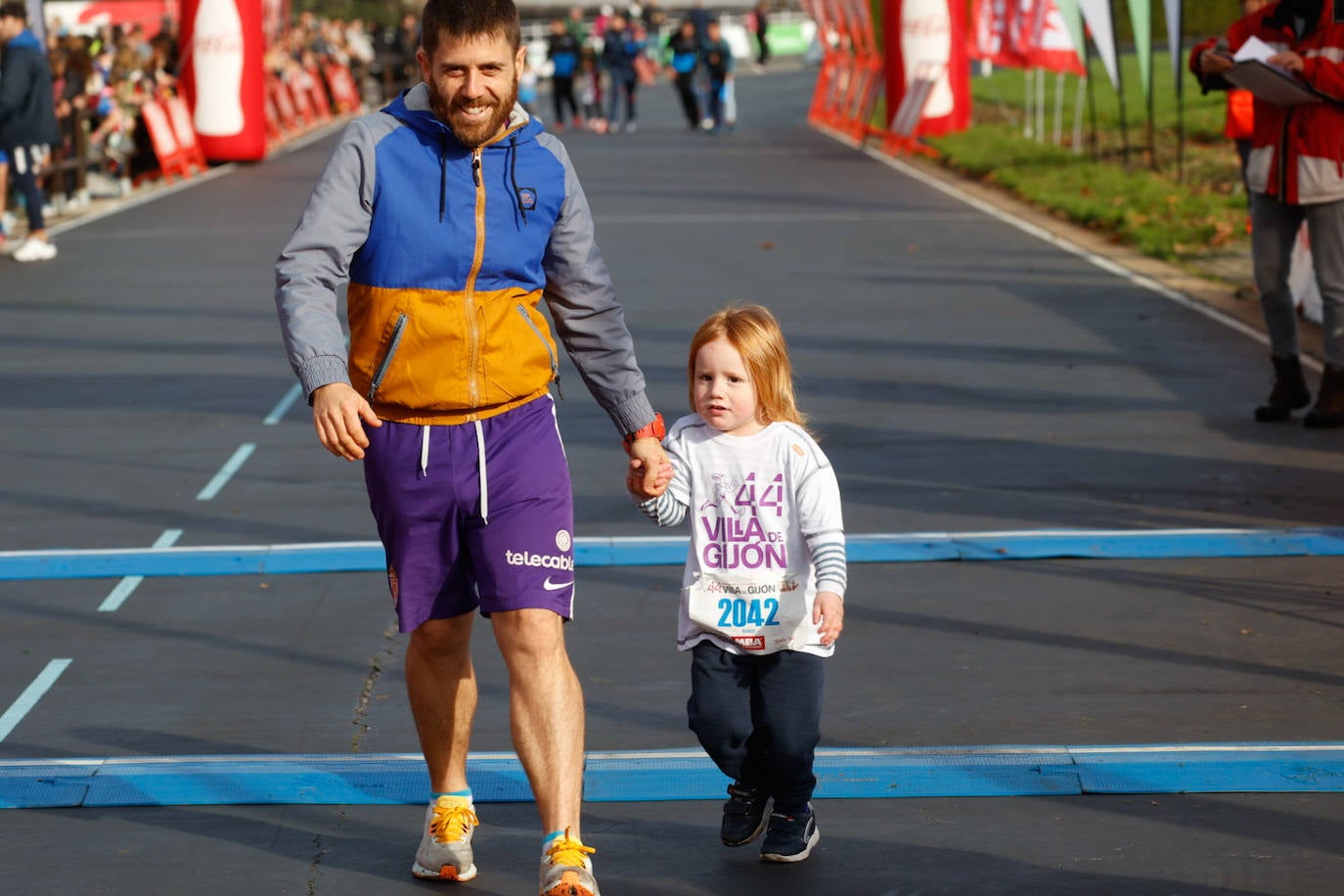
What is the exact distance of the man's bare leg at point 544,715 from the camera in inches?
165

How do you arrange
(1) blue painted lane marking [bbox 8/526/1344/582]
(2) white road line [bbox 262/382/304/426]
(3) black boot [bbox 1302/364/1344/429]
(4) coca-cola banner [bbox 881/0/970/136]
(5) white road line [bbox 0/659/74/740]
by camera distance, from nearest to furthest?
(5) white road line [bbox 0/659/74/740] < (1) blue painted lane marking [bbox 8/526/1344/582] < (3) black boot [bbox 1302/364/1344/429] < (2) white road line [bbox 262/382/304/426] < (4) coca-cola banner [bbox 881/0/970/136]

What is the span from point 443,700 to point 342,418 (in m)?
0.83

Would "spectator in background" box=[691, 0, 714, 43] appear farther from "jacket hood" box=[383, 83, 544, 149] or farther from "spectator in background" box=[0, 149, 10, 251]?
"jacket hood" box=[383, 83, 544, 149]

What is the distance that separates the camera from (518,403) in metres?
4.28

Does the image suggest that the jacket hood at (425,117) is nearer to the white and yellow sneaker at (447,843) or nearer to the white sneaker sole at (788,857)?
the white and yellow sneaker at (447,843)

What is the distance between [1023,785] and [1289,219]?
17.5 feet

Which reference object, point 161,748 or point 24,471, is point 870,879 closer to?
point 161,748

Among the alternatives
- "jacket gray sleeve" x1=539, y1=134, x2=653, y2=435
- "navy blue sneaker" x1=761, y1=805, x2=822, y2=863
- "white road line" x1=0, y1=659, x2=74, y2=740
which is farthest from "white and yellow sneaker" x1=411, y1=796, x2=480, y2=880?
"white road line" x1=0, y1=659, x2=74, y2=740

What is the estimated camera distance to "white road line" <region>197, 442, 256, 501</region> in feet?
28.1

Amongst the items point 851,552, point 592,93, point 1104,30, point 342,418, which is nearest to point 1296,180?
point 851,552

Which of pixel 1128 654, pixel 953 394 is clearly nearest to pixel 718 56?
pixel 953 394

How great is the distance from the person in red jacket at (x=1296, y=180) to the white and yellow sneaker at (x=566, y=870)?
20.3 ft

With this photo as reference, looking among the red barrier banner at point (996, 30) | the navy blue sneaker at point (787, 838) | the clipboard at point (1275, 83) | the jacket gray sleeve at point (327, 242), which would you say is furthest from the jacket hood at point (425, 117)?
the red barrier banner at point (996, 30)

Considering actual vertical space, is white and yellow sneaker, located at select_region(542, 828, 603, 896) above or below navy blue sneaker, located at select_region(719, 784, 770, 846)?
above
